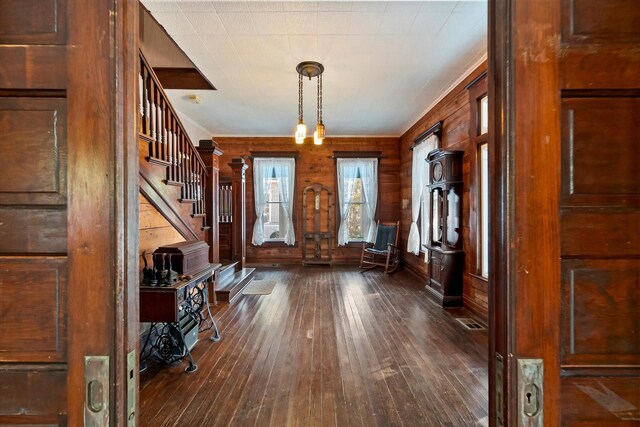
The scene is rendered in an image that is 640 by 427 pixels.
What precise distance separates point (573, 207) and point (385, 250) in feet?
18.7

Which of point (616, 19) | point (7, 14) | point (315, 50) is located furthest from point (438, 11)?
point (7, 14)

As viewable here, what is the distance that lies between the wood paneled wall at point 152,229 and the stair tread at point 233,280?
1.42 meters

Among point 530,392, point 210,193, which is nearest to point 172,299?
point 210,193

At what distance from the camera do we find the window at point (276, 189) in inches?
265

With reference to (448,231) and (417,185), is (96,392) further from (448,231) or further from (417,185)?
(417,185)

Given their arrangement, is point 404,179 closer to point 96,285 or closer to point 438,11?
point 438,11

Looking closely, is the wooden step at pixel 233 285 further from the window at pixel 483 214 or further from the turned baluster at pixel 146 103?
the window at pixel 483 214

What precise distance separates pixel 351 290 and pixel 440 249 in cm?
150

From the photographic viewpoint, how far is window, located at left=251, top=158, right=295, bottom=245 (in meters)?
6.73

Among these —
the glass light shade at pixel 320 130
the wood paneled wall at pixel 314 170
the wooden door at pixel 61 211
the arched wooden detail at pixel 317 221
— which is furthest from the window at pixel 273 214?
the wooden door at pixel 61 211

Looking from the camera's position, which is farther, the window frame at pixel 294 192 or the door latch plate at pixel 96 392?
the window frame at pixel 294 192

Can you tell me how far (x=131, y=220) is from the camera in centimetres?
71

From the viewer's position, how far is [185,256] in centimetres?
252

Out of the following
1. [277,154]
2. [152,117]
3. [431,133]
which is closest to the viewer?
[152,117]
